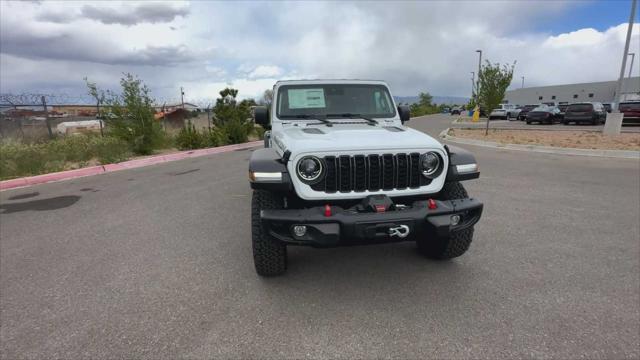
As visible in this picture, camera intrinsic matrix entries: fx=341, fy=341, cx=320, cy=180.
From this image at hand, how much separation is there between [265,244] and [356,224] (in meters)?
0.88

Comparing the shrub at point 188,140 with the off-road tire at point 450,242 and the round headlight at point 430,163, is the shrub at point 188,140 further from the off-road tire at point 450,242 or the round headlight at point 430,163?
the round headlight at point 430,163

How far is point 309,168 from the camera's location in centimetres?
264

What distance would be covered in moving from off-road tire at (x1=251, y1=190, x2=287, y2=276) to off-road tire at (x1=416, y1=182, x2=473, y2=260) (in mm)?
1258

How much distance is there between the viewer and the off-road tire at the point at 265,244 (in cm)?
274

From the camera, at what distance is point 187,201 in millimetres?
5699

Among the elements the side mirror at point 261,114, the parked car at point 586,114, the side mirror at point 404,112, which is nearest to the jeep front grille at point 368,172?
the side mirror at point 404,112

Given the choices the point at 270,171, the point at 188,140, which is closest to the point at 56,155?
the point at 188,140

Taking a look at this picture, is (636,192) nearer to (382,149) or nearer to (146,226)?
(382,149)

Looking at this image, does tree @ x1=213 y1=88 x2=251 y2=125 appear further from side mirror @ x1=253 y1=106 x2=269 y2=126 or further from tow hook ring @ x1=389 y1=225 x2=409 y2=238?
tow hook ring @ x1=389 y1=225 x2=409 y2=238

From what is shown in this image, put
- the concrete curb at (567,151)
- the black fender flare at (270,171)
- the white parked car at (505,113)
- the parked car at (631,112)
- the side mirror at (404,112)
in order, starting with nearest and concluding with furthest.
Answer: the black fender flare at (270,171)
the side mirror at (404,112)
the concrete curb at (567,151)
the parked car at (631,112)
the white parked car at (505,113)

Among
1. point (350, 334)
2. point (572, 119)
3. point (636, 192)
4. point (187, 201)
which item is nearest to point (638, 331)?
point (350, 334)

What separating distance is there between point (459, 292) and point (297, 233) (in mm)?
1497

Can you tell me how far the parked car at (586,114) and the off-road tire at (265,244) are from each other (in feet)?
82.5

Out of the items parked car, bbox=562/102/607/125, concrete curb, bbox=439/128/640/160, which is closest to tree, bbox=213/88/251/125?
concrete curb, bbox=439/128/640/160
